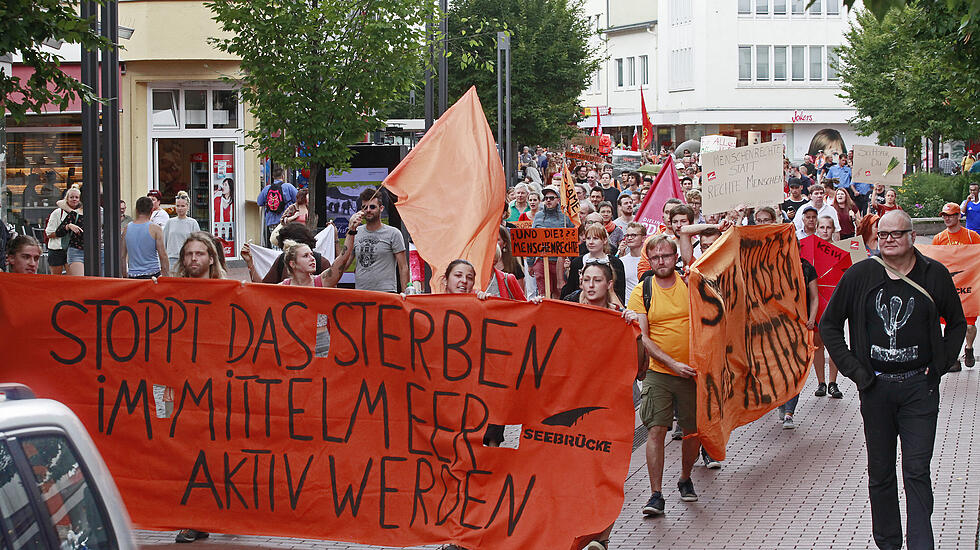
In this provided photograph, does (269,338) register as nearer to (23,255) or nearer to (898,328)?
(23,255)

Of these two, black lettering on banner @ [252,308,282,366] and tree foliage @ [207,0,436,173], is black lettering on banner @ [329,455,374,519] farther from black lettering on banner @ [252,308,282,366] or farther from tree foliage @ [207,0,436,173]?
tree foliage @ [207,0,436,173]

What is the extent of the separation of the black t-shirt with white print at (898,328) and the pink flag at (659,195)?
8732 mm

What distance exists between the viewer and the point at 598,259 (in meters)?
11.1

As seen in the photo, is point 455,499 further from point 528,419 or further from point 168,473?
point 168,473

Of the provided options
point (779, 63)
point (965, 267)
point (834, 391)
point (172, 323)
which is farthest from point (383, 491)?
point (779, 63)

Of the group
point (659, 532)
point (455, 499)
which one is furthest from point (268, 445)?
point (659, 532)

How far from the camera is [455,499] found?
22.7 ft

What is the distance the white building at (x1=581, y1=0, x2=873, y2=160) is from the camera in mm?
72875

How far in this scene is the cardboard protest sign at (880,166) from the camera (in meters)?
20.5

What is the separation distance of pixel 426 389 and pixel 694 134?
6935cm

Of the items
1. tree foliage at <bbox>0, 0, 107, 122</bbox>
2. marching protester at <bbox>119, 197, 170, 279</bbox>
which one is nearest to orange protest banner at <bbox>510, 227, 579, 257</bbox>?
marching protester at <bbox>119, 197, 170, 279</bbox>

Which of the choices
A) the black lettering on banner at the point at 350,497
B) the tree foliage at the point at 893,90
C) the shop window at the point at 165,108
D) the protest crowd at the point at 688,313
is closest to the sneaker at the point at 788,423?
the protest crowd at the point at 688,313

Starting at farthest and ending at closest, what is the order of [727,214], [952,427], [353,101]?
[353,101] < [727,214] < [952,427]

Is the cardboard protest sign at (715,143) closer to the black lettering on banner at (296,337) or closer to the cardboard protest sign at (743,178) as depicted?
the cardboard protest sign at (743,178)
